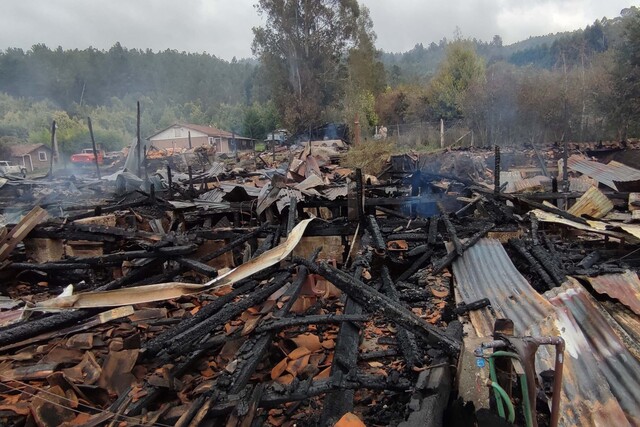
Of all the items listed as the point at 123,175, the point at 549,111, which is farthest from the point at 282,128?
the point at 123,175

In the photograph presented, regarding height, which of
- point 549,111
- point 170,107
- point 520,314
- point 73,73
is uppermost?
point 73,73

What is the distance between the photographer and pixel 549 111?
70.6 feet

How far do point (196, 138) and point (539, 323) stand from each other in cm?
4360

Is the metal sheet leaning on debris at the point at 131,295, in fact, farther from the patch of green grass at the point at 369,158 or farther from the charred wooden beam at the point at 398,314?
the patch of green grass at the point at 369,158

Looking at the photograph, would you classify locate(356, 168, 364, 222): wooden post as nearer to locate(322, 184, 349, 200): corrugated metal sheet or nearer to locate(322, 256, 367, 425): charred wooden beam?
locate(322, 184, 349, 200): corrugated metal sheet

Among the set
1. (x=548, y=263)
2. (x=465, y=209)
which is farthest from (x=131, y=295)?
(x=465, y=209)

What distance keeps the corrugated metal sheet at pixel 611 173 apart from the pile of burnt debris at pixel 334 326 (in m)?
2.92

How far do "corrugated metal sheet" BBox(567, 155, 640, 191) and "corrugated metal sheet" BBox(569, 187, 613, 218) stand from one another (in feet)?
8.17

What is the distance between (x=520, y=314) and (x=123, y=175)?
10.9 meters

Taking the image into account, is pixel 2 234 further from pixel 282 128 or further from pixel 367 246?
pixel 282 128

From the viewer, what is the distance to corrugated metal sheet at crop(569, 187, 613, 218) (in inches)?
252

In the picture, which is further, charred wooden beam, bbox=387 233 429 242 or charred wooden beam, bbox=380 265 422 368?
charred wooden beam, bbox=387 233 429 242

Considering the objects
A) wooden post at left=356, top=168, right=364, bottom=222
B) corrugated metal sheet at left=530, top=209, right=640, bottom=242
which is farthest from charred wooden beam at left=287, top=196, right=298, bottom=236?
corrugated metal sheet at left=530, top=209, right=640, bottom=242

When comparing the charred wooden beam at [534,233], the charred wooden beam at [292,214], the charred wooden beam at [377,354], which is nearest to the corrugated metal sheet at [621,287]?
the charred wooden beam at [534,233]
